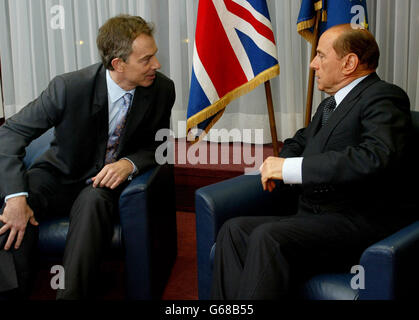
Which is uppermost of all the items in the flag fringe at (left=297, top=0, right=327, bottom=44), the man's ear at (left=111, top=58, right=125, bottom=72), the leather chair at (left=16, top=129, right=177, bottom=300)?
the flag fringe at (left=297, top=0, right=327, bottom=44)

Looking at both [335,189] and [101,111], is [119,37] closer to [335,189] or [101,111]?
[101,111]

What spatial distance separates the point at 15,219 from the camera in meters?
2.04

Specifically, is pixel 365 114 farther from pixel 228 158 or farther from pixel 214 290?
pixel 228 158

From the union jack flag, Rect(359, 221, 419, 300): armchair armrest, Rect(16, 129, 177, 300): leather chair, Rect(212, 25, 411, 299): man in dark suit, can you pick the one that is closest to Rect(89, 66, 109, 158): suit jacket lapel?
Rect(16, 129, 177, 300): leather chair

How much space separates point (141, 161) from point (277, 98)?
62.5 inches

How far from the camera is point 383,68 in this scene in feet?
10.5

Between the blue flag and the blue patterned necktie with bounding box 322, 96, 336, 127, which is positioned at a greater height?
the blue flag

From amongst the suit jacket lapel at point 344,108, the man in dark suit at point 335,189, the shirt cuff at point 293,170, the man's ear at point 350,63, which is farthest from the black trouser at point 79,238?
the man's ear at point 350,63

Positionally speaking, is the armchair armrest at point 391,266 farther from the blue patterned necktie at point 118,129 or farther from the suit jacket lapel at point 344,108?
the blue patterned necktie at point 118,129

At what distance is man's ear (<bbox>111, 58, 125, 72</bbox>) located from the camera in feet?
7.45

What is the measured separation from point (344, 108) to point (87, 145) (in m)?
1.13

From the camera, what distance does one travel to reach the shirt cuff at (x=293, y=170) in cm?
179

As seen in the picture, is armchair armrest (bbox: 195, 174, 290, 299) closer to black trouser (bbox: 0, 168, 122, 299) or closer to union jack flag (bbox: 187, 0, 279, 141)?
black trouser (bbox: 0, 168, 122, 299)

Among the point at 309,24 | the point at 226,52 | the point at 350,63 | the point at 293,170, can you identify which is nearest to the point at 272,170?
the point at 293,170
